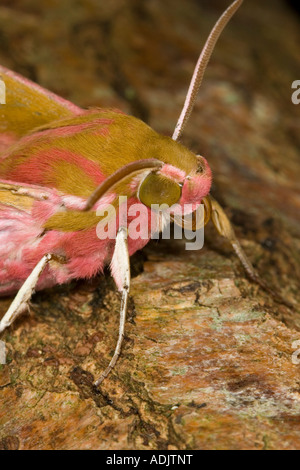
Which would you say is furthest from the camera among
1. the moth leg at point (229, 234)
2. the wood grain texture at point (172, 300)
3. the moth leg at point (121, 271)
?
the moth leg at point (229, 234)

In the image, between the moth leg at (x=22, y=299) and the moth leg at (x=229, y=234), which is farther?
the moth leg at (x=229, y=234)

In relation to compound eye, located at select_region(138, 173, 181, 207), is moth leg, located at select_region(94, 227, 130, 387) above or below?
below

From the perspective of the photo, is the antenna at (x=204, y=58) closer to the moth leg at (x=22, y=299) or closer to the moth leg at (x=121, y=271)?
the moth leg at (x=121, y=271)

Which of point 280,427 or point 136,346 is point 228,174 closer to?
point 136,346

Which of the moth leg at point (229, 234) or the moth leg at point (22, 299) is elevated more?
the moth leg at point (229, 234)

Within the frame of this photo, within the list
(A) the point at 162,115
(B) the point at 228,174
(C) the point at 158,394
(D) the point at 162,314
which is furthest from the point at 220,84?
(C) the point at 158,394

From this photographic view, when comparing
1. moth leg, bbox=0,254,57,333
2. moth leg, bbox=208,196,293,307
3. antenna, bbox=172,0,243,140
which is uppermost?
antenna, bbox=172,0,243,140

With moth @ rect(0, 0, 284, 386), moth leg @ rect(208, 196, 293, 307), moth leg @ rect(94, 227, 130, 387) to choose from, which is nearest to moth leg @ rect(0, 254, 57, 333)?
moth @ rect(0, 0, 284, 386)

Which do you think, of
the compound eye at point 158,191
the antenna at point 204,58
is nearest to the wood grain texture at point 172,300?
the compound eye at point 158,191

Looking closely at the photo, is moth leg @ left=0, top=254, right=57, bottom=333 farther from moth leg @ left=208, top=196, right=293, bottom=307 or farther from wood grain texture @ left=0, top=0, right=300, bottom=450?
moth leg @ left=208, top=196, right=293, bottom=307
